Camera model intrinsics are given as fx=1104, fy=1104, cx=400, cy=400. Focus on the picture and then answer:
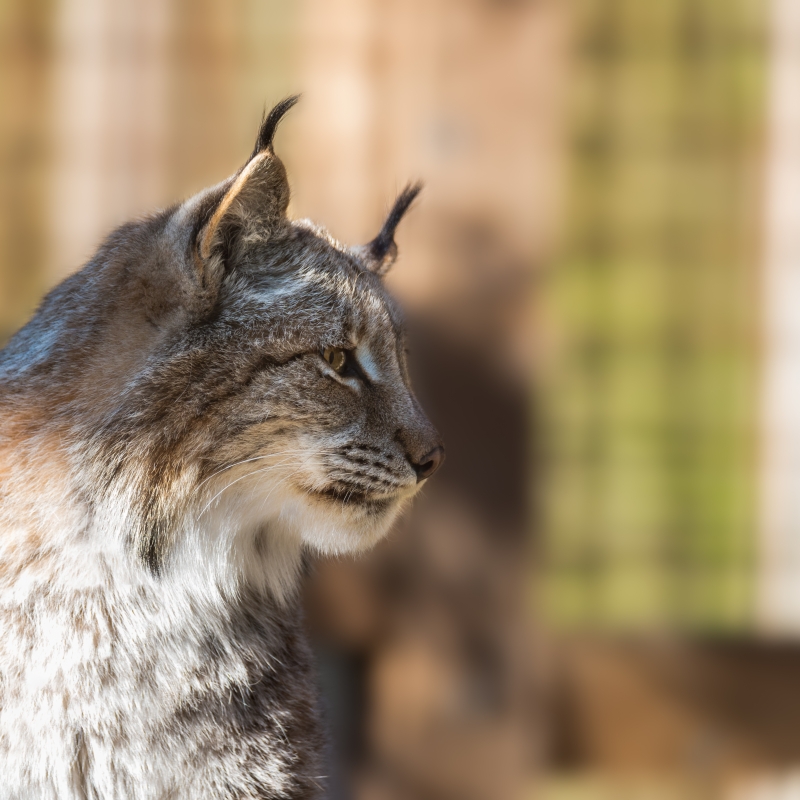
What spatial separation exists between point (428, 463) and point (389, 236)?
1.81 ft

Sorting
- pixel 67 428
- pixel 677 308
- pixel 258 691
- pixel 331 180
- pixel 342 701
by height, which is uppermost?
pixel 331 180

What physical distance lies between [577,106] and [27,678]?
2.34 metres

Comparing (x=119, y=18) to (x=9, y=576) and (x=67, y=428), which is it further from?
(x=9, y=576)

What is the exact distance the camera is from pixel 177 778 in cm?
179

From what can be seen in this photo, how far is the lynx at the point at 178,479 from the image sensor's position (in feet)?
5.63

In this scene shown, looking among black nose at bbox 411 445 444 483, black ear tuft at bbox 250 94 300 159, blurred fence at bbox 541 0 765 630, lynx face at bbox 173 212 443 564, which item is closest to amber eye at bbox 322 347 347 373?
lynx face at bbox 173 212 443 564

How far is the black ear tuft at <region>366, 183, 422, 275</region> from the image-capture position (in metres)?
2.20

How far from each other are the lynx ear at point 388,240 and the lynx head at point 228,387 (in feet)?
0.83

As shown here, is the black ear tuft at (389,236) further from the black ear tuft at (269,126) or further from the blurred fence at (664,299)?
the blurred fence at (664,299)

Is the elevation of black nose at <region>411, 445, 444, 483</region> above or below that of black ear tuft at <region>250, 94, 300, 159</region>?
below

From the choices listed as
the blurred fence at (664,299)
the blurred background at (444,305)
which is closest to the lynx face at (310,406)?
the blurred background at (444,305)

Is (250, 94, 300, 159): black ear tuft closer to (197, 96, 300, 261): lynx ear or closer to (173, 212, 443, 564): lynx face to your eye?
(197, 96, 300, 261): lynx ear

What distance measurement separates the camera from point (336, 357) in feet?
6.10

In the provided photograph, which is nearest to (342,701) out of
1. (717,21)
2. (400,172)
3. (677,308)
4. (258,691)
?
(258,691)
